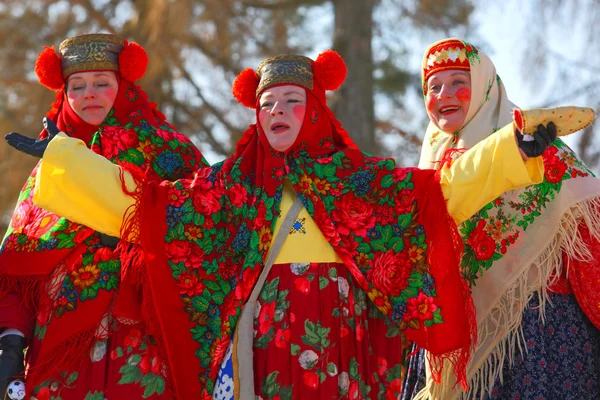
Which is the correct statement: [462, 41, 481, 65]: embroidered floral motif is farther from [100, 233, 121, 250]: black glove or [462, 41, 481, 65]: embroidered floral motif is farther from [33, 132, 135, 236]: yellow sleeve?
[100, 233, 121, 250]: black glove

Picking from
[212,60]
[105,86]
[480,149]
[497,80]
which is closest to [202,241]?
[105,86]

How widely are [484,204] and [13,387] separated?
2003mm

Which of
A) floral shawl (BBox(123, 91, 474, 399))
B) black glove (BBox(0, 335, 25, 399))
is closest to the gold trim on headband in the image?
floral shawl (BBox(123, 91, 474, 399))

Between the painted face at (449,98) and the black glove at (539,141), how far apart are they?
2.26 feet

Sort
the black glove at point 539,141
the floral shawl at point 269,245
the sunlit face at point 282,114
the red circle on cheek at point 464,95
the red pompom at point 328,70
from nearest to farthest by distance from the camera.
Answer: the black glove at point 539,141, the floral shawl at point 269,245, the sunlit face at point 282,114, the red pompom at point 328,70, the red circle on cheek at point 464,95

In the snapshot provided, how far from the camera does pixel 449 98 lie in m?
4.49

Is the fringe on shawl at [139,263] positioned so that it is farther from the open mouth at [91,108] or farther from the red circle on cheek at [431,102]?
the red circle on cheek at [431,102]

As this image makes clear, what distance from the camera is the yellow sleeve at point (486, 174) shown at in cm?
384

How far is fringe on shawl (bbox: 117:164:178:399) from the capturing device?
13.3 ft

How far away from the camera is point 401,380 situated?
13.9 feet

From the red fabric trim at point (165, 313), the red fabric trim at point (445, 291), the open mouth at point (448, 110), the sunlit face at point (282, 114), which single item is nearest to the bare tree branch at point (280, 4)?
the open mouth at point (448, 110)

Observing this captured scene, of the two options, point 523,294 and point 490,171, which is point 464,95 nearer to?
point 490,171

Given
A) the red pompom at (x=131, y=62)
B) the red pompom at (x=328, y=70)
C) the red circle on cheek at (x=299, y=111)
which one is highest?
the red pompom at (x=131, y=62)

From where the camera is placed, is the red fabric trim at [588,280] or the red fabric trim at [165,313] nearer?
the red fabric trim at [165,313]
